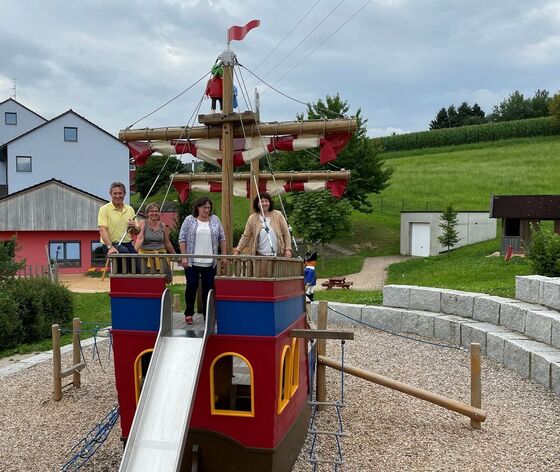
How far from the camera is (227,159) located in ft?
25.3

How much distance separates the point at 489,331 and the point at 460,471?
5219 millimetres

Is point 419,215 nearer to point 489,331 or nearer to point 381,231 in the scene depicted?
point 381,231

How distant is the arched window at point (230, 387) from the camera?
18.3 ft

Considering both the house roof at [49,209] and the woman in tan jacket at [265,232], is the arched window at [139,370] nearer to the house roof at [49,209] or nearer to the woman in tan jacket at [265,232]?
the woman in tan jacket at [265,232]

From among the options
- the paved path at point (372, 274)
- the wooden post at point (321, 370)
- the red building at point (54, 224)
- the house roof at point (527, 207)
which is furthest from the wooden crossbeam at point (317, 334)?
the red building at point (54, 224)

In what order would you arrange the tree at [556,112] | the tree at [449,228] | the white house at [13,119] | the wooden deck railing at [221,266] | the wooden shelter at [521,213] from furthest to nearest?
the tree at [556,112], the white house at [13,119], the tree at [449,228], the wooden shelter at [521,213], the wooden deck railing at [221,266]

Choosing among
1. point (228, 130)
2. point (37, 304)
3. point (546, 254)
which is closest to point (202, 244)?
point (228, 130)

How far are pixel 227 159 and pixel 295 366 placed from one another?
A: 2850mm

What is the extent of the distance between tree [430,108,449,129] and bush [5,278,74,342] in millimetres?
87295

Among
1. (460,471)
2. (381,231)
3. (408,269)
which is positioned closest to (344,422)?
(460,471)

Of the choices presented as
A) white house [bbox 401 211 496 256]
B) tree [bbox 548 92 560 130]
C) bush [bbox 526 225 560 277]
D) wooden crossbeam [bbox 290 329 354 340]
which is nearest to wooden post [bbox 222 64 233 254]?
wooden crossbeam [bbox 290 329 354 340]

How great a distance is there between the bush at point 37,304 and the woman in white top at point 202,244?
8583mm

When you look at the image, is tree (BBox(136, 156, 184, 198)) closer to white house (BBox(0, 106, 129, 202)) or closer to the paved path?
white house (BBox(0, 106, 129, 202))

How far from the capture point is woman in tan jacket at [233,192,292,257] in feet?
23.1
